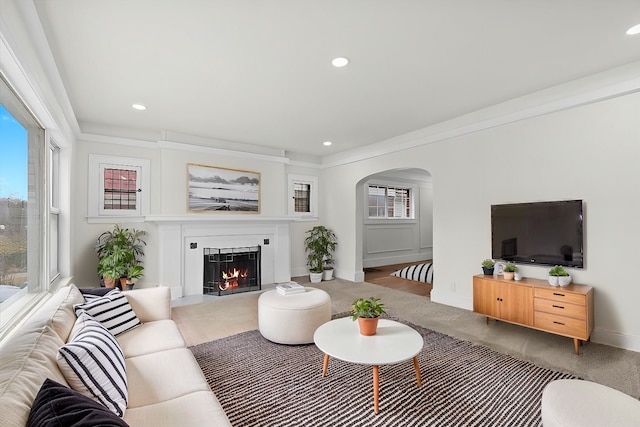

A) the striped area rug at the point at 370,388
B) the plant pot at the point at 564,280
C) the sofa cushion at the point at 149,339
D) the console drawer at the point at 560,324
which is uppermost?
Result: the plant pot at the point at 564,280

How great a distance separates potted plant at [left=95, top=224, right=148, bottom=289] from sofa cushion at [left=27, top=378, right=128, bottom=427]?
3357 mm

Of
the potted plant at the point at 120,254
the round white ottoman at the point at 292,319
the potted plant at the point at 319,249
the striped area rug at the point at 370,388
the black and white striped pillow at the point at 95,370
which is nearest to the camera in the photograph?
the black and white striped pillow at the point at 95,370

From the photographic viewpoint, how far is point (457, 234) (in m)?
4.20

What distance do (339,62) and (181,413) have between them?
2670 millimetres

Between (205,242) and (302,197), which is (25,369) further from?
(302,197)

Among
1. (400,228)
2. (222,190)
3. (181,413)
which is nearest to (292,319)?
(181,413)

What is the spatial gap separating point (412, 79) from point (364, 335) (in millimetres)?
2393

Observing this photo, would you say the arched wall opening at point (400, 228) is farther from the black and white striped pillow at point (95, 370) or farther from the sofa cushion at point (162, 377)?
the black and white striped pillow at point (95, 370)

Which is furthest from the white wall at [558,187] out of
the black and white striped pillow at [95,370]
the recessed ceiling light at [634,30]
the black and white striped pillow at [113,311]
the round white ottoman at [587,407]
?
the black and white striped pillow at [95,370]

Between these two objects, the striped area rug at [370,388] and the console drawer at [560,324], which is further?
the console drawer at [560,324]

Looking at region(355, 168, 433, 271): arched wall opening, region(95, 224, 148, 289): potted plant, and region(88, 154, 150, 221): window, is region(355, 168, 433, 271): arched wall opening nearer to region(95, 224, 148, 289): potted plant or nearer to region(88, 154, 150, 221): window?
region(88, 154, 150, 221): window

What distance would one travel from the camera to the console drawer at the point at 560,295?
2.78 metres

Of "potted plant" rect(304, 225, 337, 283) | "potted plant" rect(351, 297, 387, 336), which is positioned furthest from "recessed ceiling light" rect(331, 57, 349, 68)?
"potted plant" rect(304, 225, 337, 283)

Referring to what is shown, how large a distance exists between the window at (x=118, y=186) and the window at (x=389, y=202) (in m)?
4.98
